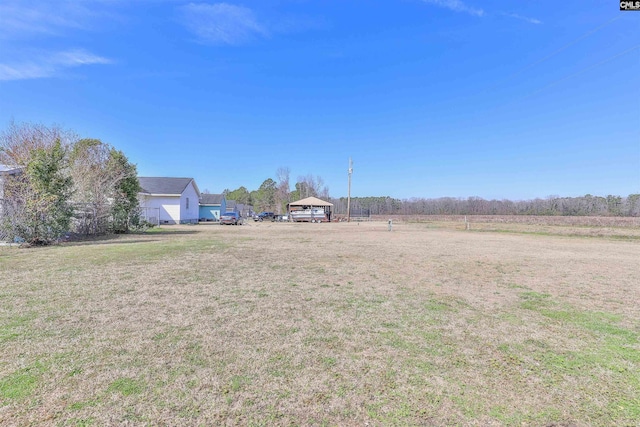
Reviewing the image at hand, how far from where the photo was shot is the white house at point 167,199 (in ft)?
89.9

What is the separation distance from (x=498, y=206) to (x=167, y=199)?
6747cm

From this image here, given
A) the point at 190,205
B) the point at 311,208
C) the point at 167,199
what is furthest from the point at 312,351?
the point at 311,208

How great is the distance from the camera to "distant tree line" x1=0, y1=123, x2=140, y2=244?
9.99 m

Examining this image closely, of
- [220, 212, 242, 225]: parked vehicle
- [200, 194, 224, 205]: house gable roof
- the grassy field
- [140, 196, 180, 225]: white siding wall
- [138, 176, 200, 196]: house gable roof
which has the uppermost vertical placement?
[138, 176, 200, 196]: house gable roof

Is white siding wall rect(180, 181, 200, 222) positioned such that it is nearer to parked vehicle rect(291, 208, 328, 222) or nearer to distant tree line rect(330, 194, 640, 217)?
parked vehicle rect(291, 208, 328, 222)

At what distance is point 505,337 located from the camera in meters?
3.20

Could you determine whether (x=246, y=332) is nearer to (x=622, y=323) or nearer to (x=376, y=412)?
(x=376, y=412)

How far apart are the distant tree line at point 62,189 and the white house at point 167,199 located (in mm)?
8903

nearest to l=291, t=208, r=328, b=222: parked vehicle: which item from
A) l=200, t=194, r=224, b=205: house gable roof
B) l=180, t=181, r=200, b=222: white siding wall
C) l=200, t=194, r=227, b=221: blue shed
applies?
l=200, t=194, r=227, b=221: blue shed

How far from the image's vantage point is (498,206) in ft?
219

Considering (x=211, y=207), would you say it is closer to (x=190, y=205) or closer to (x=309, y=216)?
(x=190, y=205)

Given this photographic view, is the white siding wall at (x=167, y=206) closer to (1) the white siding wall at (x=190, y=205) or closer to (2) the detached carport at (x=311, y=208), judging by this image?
(1) the white siding wall at (x=190, y=205)

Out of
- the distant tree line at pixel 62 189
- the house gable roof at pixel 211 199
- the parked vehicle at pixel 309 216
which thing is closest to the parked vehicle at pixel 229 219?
the parked vehicle at pixel 309 216

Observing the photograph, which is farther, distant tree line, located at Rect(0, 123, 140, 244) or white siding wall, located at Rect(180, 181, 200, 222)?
white siding wall, located at Rect(180, 181, 200, 222)
